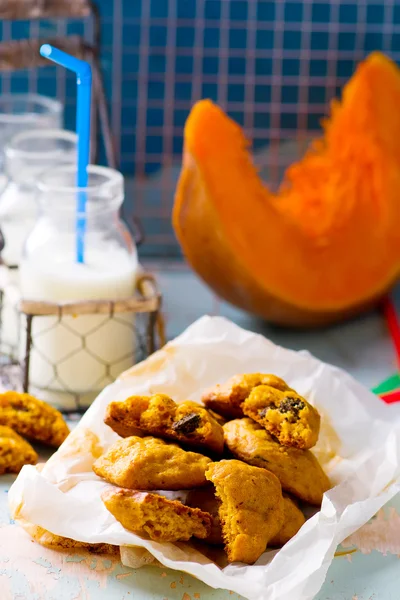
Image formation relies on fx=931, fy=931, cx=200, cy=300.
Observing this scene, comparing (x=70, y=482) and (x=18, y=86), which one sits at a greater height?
(x=18, y=86)

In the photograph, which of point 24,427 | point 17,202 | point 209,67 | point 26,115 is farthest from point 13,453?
point 209,67

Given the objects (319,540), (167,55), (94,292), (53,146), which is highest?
(167,55)

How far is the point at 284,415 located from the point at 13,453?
23 cm

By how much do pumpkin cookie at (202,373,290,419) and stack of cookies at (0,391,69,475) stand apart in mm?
149

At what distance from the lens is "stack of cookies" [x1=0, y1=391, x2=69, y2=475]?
75 centimetres

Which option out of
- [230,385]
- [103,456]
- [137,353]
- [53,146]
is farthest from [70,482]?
[53,146]

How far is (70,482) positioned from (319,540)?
188 mm

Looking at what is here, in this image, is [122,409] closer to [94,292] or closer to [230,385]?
[230,385]

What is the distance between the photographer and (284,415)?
2.24ft

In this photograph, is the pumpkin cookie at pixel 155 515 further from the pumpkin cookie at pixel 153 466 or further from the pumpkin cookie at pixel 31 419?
the pumpkin cookie at pixel 31 419

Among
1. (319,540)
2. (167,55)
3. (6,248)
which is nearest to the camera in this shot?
(319,540)

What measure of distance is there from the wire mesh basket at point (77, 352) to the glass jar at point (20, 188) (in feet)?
0.42

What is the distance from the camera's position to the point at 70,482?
0.69m

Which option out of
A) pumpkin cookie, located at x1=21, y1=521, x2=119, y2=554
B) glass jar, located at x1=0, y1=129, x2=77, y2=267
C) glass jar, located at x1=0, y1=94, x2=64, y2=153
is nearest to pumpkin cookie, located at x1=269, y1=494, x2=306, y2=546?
pumpkin cookie, located at x1=21, y1=521, x2=119, y2=554
